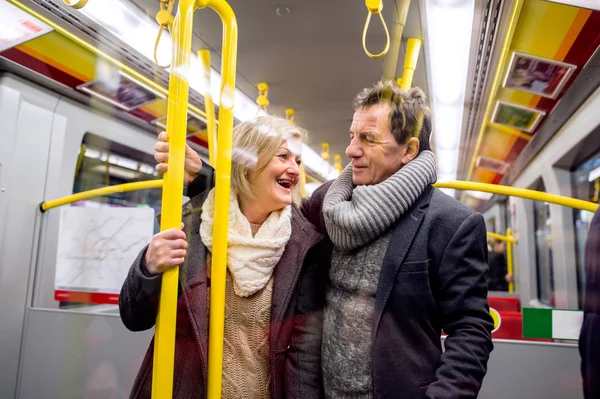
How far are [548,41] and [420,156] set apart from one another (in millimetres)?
1069

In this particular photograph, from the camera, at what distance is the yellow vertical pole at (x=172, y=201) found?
1.07 metres

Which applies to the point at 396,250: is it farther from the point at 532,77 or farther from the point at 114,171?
the point at 114,171

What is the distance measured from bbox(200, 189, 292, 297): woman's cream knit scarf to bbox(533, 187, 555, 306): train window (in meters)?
2.94

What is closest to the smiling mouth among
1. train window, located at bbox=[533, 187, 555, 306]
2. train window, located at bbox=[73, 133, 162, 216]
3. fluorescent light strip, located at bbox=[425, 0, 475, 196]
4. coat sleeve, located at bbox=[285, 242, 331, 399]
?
coat sleeve, located at bbox=[285, 242, 331, 399]

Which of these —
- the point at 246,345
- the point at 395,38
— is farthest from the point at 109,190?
the point at 395,38

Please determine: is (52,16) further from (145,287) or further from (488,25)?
(488,25)

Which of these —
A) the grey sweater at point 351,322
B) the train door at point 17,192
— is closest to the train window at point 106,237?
the train door at point 17,192

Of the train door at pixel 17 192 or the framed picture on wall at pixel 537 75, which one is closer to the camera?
the framed picture on wall at pixel 537 75

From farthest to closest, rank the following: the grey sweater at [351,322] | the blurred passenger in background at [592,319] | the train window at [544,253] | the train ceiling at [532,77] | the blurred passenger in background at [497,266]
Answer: the train window at [544,253]
the blurred passenger in background at [497,266]
the train ceiling at [532,77]
the grey sweater at [351,322]
the blurred passenger in background at [592,319]

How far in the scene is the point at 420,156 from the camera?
1.31m

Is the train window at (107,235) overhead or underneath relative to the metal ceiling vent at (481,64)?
underneath

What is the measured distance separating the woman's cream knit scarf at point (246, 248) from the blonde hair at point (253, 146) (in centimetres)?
7

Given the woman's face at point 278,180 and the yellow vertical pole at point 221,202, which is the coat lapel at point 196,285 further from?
the woman's face at point 278,180

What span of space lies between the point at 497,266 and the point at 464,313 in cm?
240
